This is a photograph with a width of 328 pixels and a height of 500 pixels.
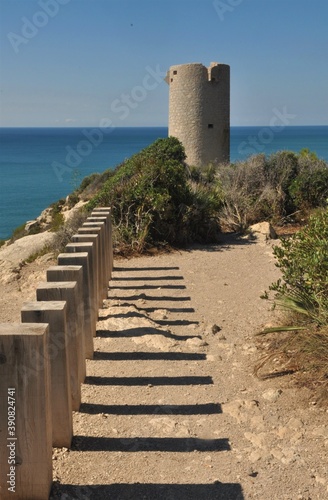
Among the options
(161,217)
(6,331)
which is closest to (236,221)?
(161,217)

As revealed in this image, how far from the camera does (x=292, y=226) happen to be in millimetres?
15305

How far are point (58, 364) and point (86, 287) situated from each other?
1.79 meters

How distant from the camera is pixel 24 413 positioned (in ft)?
11.3

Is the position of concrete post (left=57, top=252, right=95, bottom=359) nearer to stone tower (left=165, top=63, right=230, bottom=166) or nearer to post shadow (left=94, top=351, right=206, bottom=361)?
post shadow (left=94, top=351, right=206, bottom=361)

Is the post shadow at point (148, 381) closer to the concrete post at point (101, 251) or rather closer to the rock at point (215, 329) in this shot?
the rock at point (215, 329)

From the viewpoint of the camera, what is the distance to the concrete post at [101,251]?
784 cm

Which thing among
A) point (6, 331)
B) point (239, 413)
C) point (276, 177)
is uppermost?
point (276, 177)

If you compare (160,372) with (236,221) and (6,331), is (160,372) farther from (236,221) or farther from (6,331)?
(236,221)

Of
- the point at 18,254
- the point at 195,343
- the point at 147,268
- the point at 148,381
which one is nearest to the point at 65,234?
the point at 18,254

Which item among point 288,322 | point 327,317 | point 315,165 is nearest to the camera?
point 327,317

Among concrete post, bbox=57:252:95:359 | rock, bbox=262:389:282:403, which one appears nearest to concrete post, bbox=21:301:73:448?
concrete post, bbox=57:252:95:359

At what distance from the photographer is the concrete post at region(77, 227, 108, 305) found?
784 centimetres

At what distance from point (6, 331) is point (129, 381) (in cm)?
228

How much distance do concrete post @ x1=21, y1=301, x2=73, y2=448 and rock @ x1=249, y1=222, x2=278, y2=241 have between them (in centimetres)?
924
